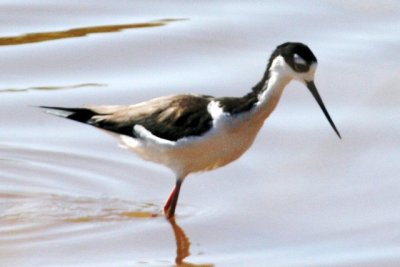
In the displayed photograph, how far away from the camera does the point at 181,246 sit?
9.74 metres

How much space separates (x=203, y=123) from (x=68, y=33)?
13.4 ft

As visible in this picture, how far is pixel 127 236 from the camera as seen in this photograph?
32.2ft

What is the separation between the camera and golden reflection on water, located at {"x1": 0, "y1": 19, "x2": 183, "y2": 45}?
44.7ft

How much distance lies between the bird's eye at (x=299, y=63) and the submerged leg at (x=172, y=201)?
1.10 metres

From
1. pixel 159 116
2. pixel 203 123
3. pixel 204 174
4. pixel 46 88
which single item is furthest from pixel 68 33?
pixel 203 123

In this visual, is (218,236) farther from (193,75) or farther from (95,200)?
(193,75)

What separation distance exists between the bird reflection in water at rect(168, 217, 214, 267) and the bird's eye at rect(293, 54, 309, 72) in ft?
4.32

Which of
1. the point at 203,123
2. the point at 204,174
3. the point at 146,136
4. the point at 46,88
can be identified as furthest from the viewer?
the point at 46,88

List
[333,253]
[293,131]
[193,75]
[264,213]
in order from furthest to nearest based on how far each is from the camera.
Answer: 1. [193,75]
2. [293,131]
3. [264,213]
4. [333,253]

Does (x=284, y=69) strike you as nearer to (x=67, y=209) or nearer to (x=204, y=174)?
(x=204, y=174)

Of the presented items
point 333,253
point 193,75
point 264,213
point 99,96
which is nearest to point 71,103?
point 99,96

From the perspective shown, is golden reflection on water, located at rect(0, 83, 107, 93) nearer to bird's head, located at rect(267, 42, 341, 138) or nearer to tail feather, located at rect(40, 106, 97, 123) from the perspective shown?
tail feather, located at rect(40, 106, 97, 123)

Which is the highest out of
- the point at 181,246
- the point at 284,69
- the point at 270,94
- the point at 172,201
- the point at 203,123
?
the point at 284,69

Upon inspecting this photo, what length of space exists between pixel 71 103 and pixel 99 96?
27 cm
